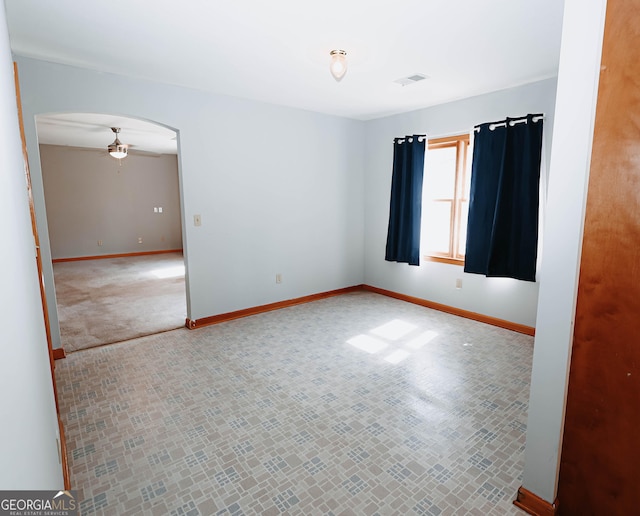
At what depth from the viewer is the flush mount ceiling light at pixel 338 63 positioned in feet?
8.38

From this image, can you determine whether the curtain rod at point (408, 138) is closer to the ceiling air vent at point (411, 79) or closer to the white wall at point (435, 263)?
the white wall at point (435, 263)

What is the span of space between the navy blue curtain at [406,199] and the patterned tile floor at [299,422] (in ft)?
4.41

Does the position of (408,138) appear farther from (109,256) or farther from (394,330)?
(109,256)

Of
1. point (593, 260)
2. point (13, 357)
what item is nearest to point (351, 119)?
point (593, 260)

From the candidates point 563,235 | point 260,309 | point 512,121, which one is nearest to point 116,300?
point 260,309

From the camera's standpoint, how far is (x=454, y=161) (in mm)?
4316

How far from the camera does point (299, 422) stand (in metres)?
2.27

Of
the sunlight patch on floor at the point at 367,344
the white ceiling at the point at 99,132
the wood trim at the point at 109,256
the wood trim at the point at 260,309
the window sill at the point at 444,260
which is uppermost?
the white ceiling at the point at 99,132

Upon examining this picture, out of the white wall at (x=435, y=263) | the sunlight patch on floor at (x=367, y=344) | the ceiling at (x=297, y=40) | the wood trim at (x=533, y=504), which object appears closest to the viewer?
the wood trim at (x=533, y=504)

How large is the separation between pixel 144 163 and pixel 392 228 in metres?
6.83

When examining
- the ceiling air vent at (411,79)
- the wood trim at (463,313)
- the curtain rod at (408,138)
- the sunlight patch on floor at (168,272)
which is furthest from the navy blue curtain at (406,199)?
the sunlight patch on floor at (168,272)

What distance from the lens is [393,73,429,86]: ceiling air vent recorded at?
3.18m

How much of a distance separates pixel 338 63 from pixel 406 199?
7.85ft

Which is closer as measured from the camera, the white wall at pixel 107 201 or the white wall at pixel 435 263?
the white wall at pixel 435 263
